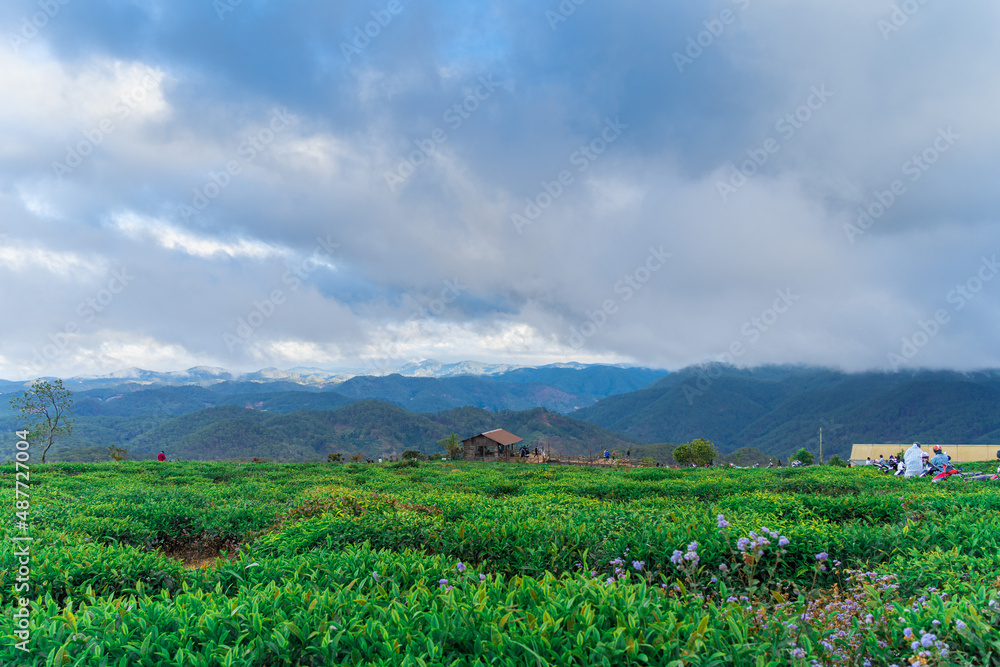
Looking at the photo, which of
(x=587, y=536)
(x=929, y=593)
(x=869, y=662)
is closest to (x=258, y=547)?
Result: (x=587, y=536)

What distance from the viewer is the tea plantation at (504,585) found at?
120 inches

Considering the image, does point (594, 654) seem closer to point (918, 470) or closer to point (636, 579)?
point (636, 579)

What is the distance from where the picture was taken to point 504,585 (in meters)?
4.25

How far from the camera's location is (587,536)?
5.69 m

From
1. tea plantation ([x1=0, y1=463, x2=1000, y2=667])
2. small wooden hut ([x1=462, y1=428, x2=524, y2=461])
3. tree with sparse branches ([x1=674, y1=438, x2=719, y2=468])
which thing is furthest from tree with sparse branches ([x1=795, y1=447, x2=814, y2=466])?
tea plantation ([x1=0, y1=463, x2=1000, y2=667])

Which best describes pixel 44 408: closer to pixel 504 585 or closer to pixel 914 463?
pixel 504 585

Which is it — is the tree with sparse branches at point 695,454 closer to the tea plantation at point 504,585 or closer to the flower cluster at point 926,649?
the tea plantation at point 504,585

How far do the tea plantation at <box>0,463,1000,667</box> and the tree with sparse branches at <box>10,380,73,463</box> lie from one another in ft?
104

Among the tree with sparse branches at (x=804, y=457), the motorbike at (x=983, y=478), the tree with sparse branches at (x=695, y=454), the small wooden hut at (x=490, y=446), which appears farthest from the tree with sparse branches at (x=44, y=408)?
the tree with sparse branches at (x=804, y=457)

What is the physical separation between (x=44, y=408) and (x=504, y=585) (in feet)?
138

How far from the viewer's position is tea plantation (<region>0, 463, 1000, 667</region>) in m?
3.04

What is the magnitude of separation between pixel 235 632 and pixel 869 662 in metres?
4.18

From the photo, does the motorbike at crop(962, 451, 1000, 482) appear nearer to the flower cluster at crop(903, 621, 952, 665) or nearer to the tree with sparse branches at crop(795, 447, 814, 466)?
the flower cluster at crop(903, 621, 952, 665)

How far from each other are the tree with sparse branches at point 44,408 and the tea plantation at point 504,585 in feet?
104
